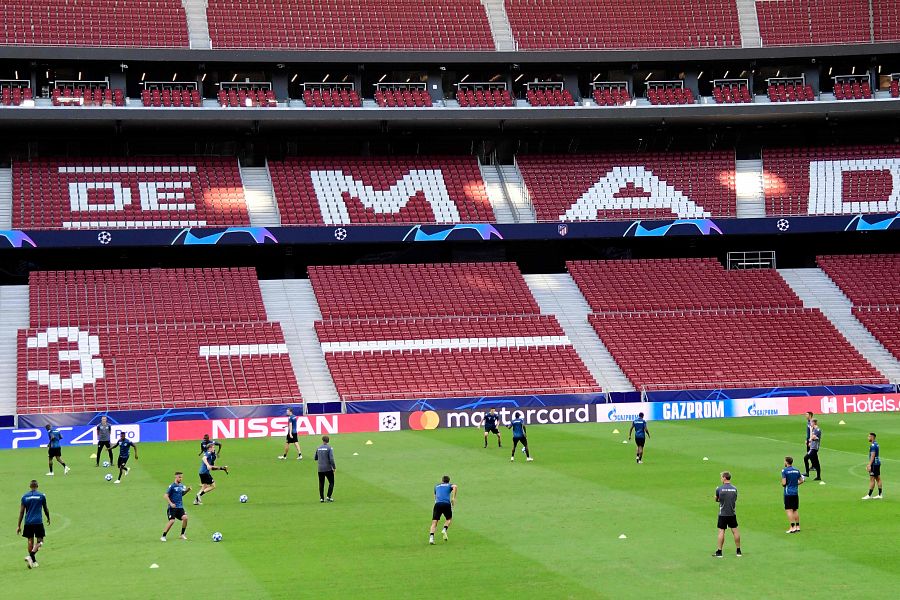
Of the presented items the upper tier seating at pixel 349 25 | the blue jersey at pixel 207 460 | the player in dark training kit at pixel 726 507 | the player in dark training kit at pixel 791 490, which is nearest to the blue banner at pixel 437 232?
the upper tier seating at pixel 349 25

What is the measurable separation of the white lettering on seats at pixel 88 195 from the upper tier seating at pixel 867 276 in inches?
1478

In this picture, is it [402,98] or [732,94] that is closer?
[402,98]

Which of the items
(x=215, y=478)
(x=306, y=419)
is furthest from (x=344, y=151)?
(x=215, y=478)

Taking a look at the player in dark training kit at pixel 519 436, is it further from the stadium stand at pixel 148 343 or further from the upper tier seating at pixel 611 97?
the upper tier seating at pixel 611 97

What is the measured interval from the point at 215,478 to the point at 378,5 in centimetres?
3795

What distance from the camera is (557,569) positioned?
19406 mm

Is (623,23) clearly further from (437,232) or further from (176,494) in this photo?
(176,494)

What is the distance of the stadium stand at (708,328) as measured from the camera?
51.7 metres

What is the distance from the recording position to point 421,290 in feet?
188


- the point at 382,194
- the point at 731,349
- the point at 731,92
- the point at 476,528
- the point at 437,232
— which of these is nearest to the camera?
the point at 476,528

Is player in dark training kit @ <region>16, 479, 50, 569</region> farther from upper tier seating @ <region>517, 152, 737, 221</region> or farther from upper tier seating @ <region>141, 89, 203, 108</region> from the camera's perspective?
upper tier seating @ <region>517, 152, 737, 221</region>

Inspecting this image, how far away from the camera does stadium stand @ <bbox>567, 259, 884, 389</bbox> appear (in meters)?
51.7

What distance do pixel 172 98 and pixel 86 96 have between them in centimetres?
418

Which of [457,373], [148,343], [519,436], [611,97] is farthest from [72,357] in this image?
[611,97]
